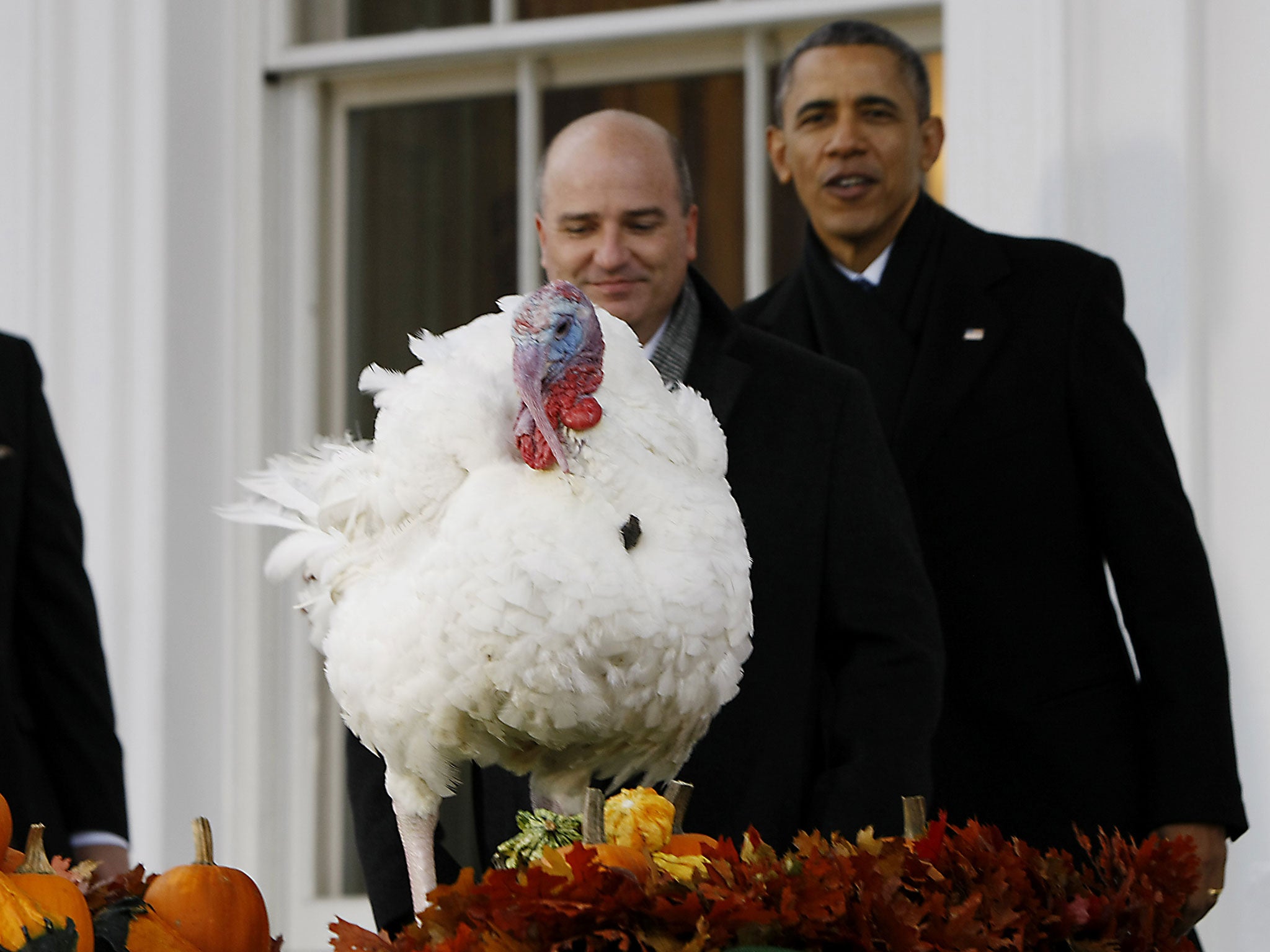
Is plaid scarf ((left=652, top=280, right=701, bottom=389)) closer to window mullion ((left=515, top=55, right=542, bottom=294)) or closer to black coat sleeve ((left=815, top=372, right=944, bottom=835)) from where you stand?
black coat sleeve ((left=815, top=372, right=944, bottom=835))

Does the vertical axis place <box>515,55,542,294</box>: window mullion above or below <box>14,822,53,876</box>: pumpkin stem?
above

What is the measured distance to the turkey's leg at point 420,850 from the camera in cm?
149


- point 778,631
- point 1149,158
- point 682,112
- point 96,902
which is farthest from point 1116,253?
point 96,902

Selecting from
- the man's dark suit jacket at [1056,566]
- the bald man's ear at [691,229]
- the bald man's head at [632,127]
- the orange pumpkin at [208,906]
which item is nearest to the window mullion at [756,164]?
the man's dark suit jacket at [1056,566]

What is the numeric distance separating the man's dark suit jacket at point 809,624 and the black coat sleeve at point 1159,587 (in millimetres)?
564

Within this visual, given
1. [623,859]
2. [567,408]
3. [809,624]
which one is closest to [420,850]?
[623,859]

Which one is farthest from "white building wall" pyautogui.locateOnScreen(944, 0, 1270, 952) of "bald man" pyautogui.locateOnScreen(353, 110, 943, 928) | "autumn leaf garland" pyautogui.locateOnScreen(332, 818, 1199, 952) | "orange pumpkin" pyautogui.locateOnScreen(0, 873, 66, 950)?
"orange pumpkin" pyautogui.locateOnScreen(0, 873, 66, 950)

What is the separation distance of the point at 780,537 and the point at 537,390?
0.78 meters

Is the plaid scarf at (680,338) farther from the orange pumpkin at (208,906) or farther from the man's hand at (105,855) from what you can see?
the man's hand at (105,855)

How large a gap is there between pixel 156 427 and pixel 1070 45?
2.20 m

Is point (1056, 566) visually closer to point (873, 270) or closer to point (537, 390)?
point (873, 270)

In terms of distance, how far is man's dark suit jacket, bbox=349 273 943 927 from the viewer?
1.96 metres

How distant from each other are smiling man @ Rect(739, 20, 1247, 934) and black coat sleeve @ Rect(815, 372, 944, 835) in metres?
0.48

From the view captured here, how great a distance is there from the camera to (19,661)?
284cm
